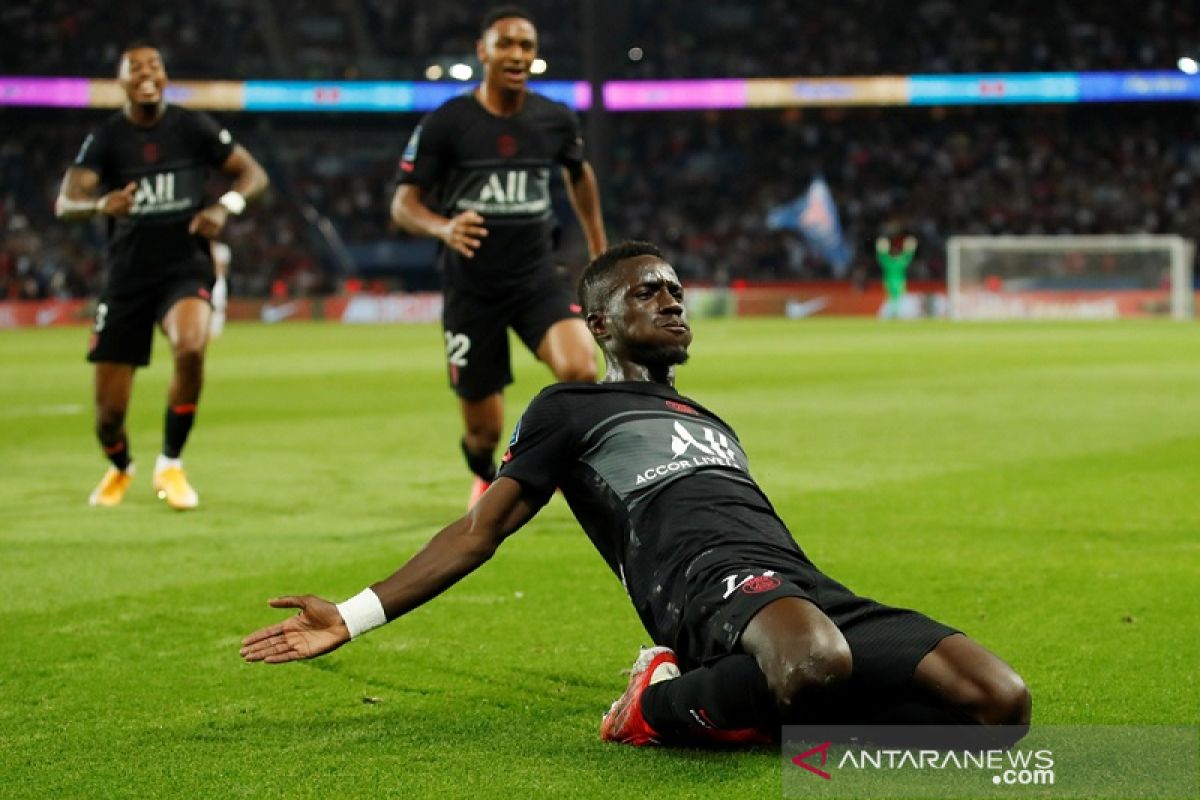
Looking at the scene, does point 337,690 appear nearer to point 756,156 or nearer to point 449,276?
point 449,276

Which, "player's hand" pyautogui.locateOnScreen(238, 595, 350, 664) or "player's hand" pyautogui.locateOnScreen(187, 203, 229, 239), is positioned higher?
"player's hand" pyautogui.locateOnScreen(187, 203, 229, 239)

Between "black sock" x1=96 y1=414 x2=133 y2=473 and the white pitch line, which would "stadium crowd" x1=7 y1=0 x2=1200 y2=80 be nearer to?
the white pitch line

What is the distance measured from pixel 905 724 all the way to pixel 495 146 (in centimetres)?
539

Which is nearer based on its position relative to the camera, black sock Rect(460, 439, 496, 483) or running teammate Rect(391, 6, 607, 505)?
running teammate Rect(391, 6, 607, 505)

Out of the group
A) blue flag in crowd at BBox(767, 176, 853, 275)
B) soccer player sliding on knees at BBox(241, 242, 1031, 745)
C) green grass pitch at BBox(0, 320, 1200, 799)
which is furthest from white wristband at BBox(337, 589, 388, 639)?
blue flag in crowd at BBox(767, 176, 853, 275)

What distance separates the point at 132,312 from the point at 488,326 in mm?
2044

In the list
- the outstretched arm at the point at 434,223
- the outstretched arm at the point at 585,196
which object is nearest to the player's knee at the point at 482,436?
the outstretched arm at the point at 434,223

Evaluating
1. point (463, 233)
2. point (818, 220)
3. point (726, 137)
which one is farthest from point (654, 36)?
point (463, 233)

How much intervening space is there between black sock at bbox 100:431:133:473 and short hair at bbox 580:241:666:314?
542cm

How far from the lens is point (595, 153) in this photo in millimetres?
38312

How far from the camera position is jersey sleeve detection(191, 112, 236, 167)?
945cm

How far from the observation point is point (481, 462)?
29.6 feet

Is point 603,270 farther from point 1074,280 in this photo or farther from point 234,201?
point 1074,280

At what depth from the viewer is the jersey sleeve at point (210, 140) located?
9.45 metres
